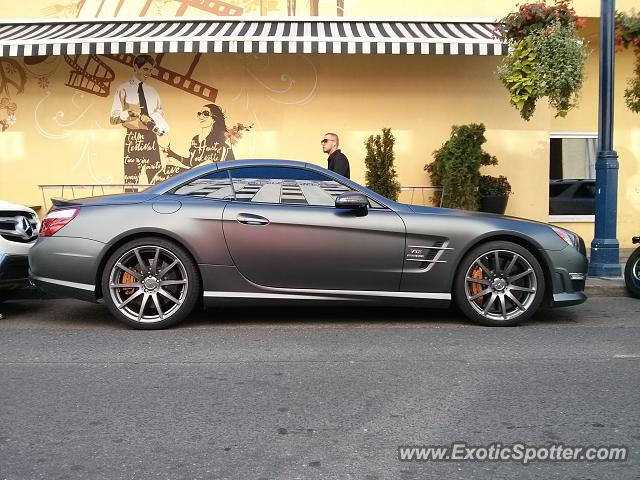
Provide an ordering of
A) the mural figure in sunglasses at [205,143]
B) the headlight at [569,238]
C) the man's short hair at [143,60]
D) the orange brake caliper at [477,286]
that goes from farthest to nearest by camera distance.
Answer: the mural figure in sunglasses at [205,143]
the man's short hair at [143,60]
the headlight at [569,238]
the orange brake caliper at [477,286]

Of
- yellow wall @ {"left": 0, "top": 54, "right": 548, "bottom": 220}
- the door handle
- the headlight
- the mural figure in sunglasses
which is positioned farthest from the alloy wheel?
the mural figure in sunglasses

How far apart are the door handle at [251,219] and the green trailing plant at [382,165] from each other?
4.96 metres

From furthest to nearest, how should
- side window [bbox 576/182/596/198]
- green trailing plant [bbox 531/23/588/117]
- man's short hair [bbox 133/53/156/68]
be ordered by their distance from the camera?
side window [bbox 576/182/596/198], man's short hair [bbox 133/53/156/68], green trailing plant [bbox 531/23/588/117]

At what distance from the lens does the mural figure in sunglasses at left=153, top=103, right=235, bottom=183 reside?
36.2 ft

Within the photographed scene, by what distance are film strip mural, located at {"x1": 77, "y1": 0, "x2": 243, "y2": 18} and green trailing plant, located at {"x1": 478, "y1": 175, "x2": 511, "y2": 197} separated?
466cm

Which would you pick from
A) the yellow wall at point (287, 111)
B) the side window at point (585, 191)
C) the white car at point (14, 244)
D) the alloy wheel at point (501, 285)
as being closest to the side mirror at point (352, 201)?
the alloy wheel at point (501, 285)

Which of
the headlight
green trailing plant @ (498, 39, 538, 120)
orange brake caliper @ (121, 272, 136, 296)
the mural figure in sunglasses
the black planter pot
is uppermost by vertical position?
green trailing plant @ (498, 39, 538, 120)

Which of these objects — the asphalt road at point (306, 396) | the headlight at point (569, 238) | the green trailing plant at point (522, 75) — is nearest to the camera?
the asphalt road at point (306, 396)

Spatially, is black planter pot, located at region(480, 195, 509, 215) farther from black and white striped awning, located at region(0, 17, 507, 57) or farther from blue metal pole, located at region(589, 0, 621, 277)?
black and white striped awning, located at region(0, 17, 507, 57)

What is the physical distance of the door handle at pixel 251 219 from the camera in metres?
5.93

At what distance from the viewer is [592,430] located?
368cm

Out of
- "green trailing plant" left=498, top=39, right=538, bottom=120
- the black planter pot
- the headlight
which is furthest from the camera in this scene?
the black planter pot

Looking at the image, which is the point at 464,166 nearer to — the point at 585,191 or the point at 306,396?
the point at 585,191

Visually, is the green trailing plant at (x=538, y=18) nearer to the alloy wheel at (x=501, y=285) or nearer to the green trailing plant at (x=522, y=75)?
the green trailing plant at (x=522, y=75)
